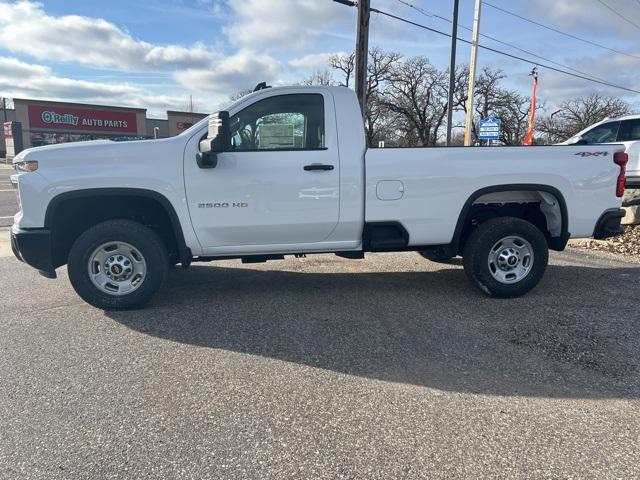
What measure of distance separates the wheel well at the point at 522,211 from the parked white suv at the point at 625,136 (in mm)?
5775

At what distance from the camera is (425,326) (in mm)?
4465

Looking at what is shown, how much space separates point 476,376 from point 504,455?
0.95 metres

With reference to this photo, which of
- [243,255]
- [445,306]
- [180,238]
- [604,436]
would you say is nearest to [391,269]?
[445,306]

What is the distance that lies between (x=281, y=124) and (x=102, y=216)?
2.04 metres

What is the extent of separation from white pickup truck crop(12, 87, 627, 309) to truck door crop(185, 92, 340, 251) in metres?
0.01

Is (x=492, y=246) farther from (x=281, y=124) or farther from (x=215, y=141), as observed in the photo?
(x=215, y=141)

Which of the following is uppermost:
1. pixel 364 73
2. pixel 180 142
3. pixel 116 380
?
pixel 364 73

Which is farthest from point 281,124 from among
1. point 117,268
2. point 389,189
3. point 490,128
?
point 490,128

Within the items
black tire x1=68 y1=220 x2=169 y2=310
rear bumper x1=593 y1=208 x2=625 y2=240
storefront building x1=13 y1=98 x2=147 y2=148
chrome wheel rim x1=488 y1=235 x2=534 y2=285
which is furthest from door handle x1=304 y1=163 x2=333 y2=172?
storefront building x1=13 y1=98 x2=147 y2=148

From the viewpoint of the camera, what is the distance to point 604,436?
2.74 m

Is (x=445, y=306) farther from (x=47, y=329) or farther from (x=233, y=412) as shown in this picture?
(x=47, y=329)

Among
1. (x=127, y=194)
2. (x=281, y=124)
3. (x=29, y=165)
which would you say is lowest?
(x=127, y=194)

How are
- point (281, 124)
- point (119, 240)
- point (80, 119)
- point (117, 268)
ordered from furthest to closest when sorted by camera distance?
point (80, 119) < point (281, 124) < point (117, 268) < point (119, 240)

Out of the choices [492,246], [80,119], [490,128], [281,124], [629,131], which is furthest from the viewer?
[80,119]
